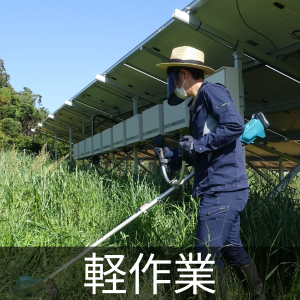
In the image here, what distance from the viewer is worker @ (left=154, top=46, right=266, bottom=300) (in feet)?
9.27

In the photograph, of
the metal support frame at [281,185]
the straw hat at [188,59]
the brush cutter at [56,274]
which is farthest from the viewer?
the metal support frame at [281,185]

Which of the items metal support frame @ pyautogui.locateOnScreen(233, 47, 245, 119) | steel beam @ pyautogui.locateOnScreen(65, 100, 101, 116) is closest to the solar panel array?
metal support frame @ pyautogui.locateOnScreen(233, 47, 245, 119)

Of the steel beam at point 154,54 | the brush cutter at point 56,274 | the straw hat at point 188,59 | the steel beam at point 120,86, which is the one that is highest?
the steel beam at point 120,86

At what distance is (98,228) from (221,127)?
294 centimetres

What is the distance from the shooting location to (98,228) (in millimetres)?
5254

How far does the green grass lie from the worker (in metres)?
0.53

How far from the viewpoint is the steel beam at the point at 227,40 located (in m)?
5.87

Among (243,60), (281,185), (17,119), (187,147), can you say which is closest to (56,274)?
(187,147)

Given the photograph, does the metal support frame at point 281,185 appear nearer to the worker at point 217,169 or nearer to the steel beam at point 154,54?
the worker at point 217,169

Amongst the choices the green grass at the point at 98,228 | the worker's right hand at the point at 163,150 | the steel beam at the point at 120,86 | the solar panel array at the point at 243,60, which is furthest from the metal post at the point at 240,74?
the steel beam at the point at 120,86

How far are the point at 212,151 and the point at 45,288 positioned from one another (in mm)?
1676

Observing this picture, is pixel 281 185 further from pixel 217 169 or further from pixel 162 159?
pixel 217 169

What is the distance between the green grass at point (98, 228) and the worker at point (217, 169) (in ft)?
1.72

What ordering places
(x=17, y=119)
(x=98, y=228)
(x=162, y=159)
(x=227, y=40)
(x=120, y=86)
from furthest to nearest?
(x=17, y=119) < (x=120, y=86) < (x=227, y=40) < (x=98, y=228) < (x=162, y=159)
